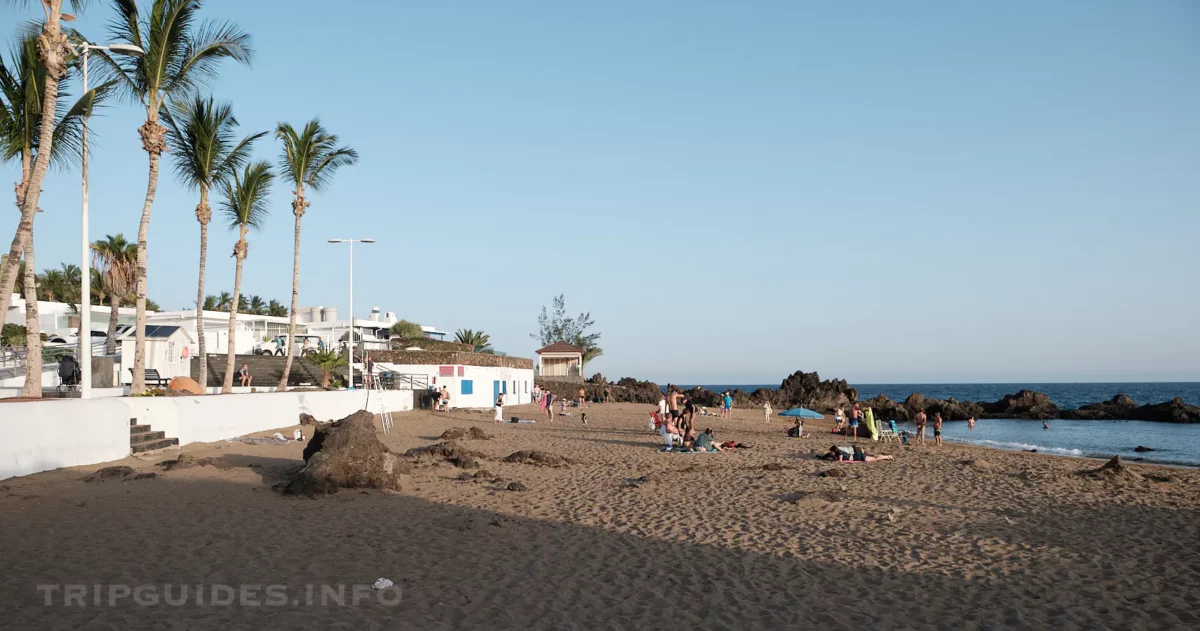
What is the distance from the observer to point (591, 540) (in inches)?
389

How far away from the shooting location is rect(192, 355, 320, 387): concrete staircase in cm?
3434

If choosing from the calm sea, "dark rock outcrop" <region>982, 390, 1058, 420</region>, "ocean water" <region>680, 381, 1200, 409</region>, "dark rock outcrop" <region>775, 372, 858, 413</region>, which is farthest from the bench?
"ocean water" <region>680, 381, 1200, 409</region>

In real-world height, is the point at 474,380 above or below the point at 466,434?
above

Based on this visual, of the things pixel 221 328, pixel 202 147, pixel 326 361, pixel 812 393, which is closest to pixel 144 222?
pixel 202 147

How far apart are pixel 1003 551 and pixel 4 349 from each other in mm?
29951

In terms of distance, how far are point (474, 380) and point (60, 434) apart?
25599 mm

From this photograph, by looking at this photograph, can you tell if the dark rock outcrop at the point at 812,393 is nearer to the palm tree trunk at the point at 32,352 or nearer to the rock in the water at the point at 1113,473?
the rock in the water at the point at 1113,473

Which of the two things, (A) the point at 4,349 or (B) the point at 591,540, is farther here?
(A) the point at 4,349

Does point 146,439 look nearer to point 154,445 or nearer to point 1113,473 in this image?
point 154,445

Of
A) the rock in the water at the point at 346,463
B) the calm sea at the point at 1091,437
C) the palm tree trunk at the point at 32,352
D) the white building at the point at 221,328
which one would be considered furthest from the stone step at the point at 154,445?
the calm sea at the point at 1091,437

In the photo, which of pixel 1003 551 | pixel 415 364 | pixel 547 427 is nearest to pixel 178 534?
pixel 1003 551

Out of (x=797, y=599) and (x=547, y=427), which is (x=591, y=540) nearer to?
(x=797, y=599)

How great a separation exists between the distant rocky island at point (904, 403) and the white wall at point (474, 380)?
47.4 ft

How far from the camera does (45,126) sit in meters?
13.3
